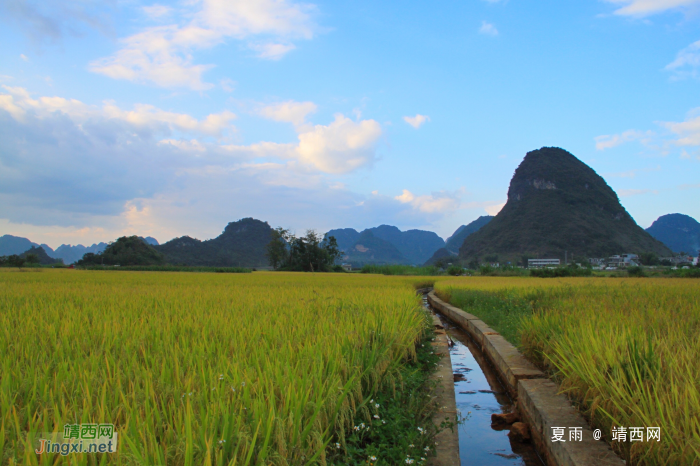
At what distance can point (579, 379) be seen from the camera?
3107mm

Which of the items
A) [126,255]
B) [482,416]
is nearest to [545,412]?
[482,416]

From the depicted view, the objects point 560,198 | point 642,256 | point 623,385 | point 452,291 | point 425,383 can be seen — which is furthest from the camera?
point 560,198

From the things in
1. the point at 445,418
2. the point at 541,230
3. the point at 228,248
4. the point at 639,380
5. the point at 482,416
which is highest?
the point at 541,230

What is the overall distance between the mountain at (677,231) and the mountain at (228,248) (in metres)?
141

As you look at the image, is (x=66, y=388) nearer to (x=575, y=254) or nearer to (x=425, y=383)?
(x=425, y=383)

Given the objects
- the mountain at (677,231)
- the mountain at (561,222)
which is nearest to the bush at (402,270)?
the mountain at (561,222)

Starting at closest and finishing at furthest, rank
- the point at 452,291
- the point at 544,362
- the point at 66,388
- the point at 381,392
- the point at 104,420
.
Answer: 1. the point at 104,420
2. the point at 66,388
3. the point at 381,392
4. the point at 544,362
5. the point at 452,291

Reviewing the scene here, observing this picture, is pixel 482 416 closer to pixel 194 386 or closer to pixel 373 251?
pixel 194 386

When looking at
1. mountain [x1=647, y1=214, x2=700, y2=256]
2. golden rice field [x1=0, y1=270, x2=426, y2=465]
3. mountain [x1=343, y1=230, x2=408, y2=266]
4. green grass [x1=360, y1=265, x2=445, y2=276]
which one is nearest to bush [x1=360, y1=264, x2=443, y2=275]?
green grass [x1=360, y1=265, x2=445, y2=276]

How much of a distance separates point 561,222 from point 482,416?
87.1 metres

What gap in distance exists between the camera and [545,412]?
296cm

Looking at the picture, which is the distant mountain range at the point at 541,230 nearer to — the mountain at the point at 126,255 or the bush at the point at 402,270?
the mountain at the point at 126,255

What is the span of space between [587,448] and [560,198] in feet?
320

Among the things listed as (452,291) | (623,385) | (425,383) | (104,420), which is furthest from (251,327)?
(452,291)
